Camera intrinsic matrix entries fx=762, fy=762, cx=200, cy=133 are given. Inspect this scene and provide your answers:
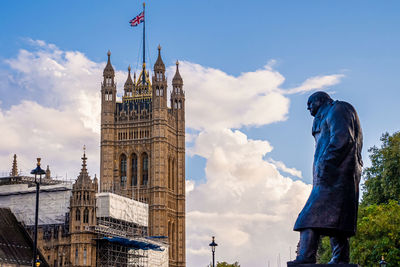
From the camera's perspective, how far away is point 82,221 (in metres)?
71.4

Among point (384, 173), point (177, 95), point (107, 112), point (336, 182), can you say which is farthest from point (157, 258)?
point (336, 182)

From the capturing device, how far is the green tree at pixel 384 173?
5378 centimetres

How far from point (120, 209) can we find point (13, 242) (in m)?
26.1

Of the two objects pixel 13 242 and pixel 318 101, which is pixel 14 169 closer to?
pixel 13 242

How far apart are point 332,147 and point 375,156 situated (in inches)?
1860

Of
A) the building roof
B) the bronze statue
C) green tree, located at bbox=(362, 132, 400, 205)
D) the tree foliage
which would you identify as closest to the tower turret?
the building roof

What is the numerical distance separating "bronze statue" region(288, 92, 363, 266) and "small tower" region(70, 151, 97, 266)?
195ft

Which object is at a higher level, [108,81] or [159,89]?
[108,81]

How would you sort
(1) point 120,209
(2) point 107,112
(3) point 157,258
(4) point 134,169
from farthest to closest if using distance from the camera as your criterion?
(2) point 107,112, (4) point 134,169, (3) point 157,258, (1) point 120,209

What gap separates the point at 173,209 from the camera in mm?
122875

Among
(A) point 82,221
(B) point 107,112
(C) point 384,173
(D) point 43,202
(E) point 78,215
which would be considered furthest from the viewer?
(B) point 107,112

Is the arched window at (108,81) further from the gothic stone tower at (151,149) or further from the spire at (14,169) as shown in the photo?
the spire at (14,169)

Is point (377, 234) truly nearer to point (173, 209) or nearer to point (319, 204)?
point (319, 204)

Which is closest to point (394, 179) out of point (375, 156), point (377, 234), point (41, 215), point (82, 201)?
point (375, 156)
